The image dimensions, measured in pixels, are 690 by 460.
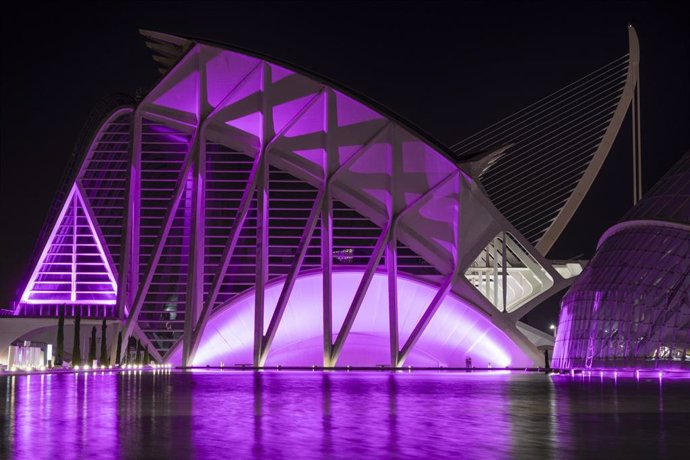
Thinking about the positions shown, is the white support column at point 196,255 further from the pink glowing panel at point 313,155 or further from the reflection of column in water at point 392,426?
the reflection of column in water at point 392,426

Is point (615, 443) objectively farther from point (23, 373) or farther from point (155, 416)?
point (23, 373)

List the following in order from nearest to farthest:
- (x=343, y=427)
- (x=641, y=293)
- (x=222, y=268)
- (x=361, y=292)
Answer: (x=343, y=427) → (x=641, y=293) → (x=361, y=292) → (x=222, y=268)

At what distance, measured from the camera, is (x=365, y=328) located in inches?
2186

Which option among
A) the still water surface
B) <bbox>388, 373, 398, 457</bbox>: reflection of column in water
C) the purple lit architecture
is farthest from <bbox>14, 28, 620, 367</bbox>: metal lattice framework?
the still water surface

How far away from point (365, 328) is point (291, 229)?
763 cm

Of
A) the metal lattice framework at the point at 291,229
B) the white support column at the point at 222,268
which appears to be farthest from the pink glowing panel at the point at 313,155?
the white support column at the point at 222,268

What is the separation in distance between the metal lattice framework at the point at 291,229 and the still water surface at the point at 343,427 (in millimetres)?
31654

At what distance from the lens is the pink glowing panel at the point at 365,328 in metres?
52.0

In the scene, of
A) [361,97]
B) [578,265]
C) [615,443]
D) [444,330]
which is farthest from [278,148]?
[615,443]

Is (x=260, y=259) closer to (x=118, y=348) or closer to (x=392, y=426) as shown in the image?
(x=118, y=348)

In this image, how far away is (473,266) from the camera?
55.6m

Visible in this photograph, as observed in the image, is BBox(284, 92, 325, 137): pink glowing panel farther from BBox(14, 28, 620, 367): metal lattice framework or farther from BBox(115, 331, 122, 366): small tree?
BBox(115, 331, 122, 366): small tree

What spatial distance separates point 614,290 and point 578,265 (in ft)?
67.2

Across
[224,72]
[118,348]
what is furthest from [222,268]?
[224,72]
